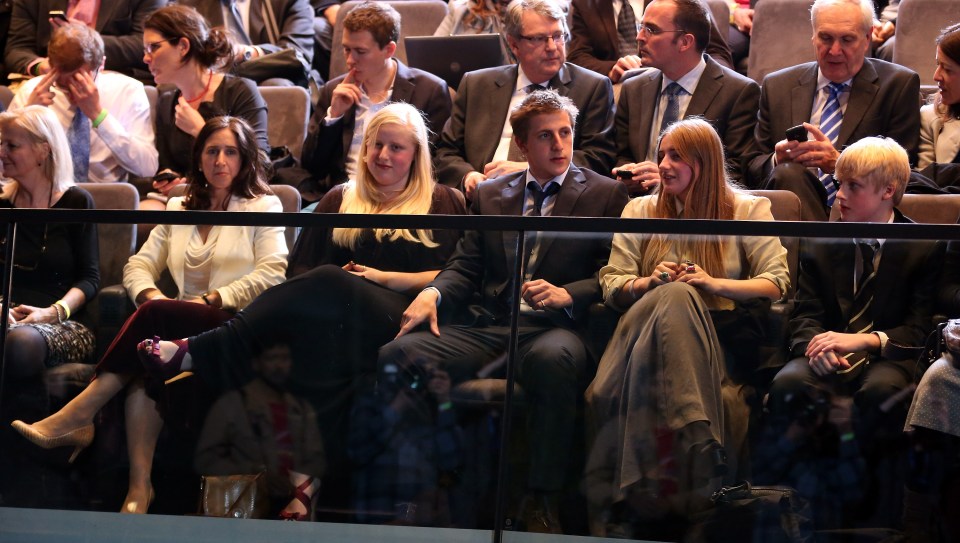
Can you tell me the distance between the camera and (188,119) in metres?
4.24

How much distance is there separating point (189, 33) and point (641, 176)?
185 cm

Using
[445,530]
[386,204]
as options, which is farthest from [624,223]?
[386,204]

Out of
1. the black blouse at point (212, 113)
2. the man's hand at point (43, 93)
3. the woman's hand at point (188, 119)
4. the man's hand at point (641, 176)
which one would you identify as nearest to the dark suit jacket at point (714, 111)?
the man's hand at point (641, 176)

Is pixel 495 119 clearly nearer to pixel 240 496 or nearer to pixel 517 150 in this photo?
pixel 517 150

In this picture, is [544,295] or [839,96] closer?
[544,295]

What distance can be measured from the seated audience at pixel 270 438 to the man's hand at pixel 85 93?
7.20 ft

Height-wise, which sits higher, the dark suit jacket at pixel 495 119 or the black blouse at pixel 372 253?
the dark suit jacket at pixel 495 119

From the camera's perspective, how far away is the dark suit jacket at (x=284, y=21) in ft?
17.3

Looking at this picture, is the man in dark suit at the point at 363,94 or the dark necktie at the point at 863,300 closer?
the dark necktie at the point at 863,300

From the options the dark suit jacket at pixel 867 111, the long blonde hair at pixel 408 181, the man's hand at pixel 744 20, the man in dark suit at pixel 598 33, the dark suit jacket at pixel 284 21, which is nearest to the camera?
the long blonde hair at pixel 408 181

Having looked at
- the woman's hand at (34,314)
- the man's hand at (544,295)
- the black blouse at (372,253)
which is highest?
the black blouse at (372,253)

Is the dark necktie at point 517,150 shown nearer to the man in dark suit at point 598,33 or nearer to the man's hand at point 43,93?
the man in dark suit at point 598,33

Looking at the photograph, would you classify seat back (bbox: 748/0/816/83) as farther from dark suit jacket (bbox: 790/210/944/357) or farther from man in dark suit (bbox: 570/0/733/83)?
dark suit jacket (bbox: 790/210/944/357)

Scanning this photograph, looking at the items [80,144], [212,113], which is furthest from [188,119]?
[80,144]
